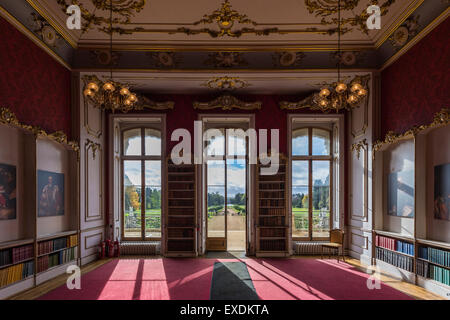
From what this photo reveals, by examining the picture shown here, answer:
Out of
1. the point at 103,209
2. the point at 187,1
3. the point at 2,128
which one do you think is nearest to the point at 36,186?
the point at 2,128

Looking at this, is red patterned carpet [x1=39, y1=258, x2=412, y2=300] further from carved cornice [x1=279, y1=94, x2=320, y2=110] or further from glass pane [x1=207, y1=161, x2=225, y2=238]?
carved cornice [x1=279, y1=94, x2=320, y2=110]

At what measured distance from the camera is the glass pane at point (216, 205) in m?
7.74

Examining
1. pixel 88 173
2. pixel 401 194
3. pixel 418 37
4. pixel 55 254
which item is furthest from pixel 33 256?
pixel 418 37

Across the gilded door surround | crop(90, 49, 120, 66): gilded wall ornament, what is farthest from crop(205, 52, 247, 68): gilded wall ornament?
the gilded door surround

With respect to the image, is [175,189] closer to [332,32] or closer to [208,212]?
[208,212]

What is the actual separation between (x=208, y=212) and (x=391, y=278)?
446 cm

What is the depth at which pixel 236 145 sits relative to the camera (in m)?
7.87

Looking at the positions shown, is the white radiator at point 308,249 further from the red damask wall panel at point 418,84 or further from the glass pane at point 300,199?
the red damask wall panel at point 418,84

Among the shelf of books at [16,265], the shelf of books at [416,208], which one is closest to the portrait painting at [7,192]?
the shelf of books at [16,265]

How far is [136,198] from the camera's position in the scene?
7832 mm

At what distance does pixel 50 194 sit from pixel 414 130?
686cm

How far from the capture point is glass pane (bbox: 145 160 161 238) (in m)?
7.76

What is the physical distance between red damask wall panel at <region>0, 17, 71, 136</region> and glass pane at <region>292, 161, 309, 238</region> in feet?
19.1

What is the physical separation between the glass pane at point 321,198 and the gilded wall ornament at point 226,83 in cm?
306
